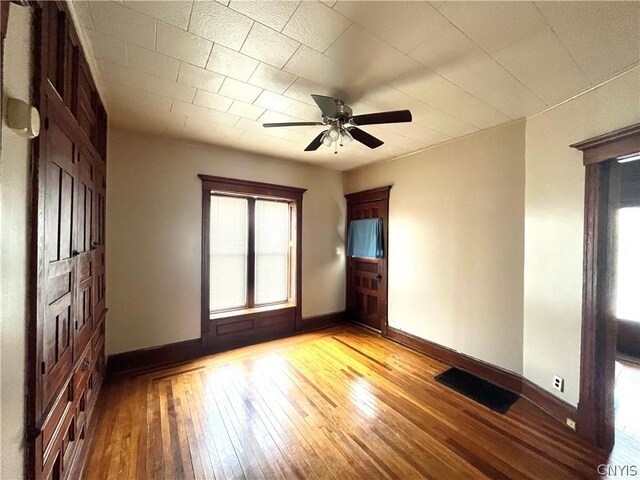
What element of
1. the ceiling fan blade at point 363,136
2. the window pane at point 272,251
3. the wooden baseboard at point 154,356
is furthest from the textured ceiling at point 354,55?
the wooden baseboard at point 154,356

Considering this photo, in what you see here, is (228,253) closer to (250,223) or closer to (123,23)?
(250,223)

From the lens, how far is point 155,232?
3119 millimetres

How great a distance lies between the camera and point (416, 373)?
2.94 meters

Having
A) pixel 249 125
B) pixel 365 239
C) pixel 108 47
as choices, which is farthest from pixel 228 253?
pixel 108 47

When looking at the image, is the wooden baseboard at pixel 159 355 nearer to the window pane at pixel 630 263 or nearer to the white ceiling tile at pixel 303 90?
the white ceiling tile at pixel 303 90

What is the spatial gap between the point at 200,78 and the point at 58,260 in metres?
1.61

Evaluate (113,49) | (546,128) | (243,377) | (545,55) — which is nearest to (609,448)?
(546,128)

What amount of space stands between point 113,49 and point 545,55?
2896 mm

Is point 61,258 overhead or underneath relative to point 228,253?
overhead

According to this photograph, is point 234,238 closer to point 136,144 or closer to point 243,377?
point 136,144

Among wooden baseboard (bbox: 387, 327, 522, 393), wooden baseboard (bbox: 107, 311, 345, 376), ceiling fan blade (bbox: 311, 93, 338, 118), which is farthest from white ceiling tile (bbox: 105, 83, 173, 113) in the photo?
wooden baseboard (bbox: 387, 327, 522, 393)

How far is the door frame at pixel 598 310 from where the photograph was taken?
1.92 meters

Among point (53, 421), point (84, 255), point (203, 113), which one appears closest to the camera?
point (53, 421)

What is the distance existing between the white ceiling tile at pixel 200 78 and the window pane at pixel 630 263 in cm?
494
